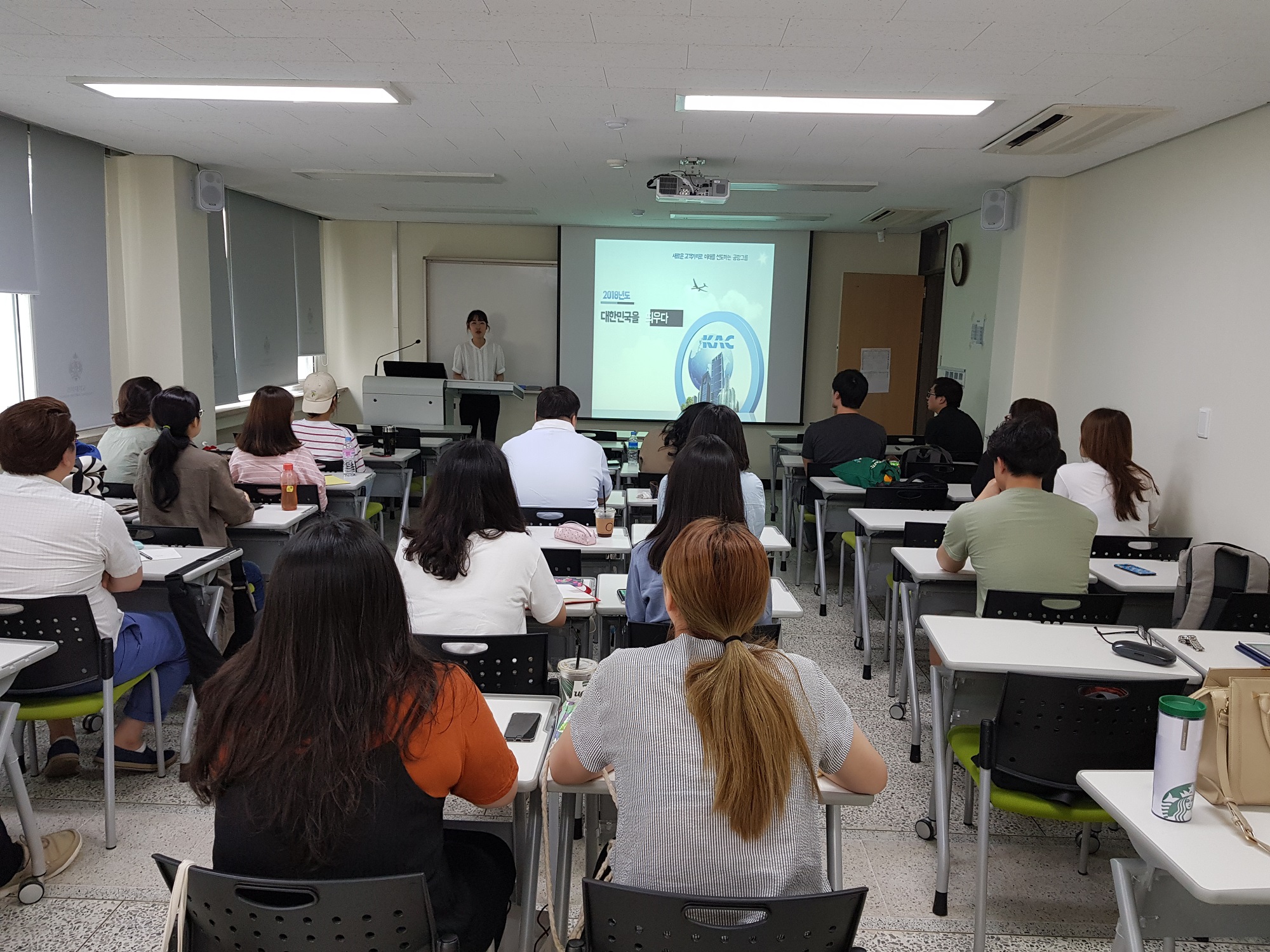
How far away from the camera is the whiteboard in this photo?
32.3 feet

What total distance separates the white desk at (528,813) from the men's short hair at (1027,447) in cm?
194

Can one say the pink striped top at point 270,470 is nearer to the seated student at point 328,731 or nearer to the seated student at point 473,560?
the seated student at point 473,560

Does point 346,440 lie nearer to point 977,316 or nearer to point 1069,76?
point 1069,76

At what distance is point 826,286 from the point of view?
9641 mm

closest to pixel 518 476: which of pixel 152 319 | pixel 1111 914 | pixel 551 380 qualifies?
pixel 1111 914

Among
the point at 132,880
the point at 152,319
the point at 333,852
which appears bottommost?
the point at 132,880

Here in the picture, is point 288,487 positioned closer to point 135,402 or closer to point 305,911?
point 135,402

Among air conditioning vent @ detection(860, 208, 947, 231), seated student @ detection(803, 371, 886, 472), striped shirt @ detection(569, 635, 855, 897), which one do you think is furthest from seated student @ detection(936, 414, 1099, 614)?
air conditioning vent @ detection(860, 208, 947, 231)

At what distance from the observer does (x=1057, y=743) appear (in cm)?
227

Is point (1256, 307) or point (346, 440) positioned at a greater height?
point (1256, 307)

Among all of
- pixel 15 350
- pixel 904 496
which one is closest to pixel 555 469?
pixel 904 496

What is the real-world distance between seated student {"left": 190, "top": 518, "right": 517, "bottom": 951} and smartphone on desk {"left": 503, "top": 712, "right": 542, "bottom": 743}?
1.56ft

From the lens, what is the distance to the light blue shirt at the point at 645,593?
278 cm

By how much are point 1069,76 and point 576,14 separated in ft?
6.72
